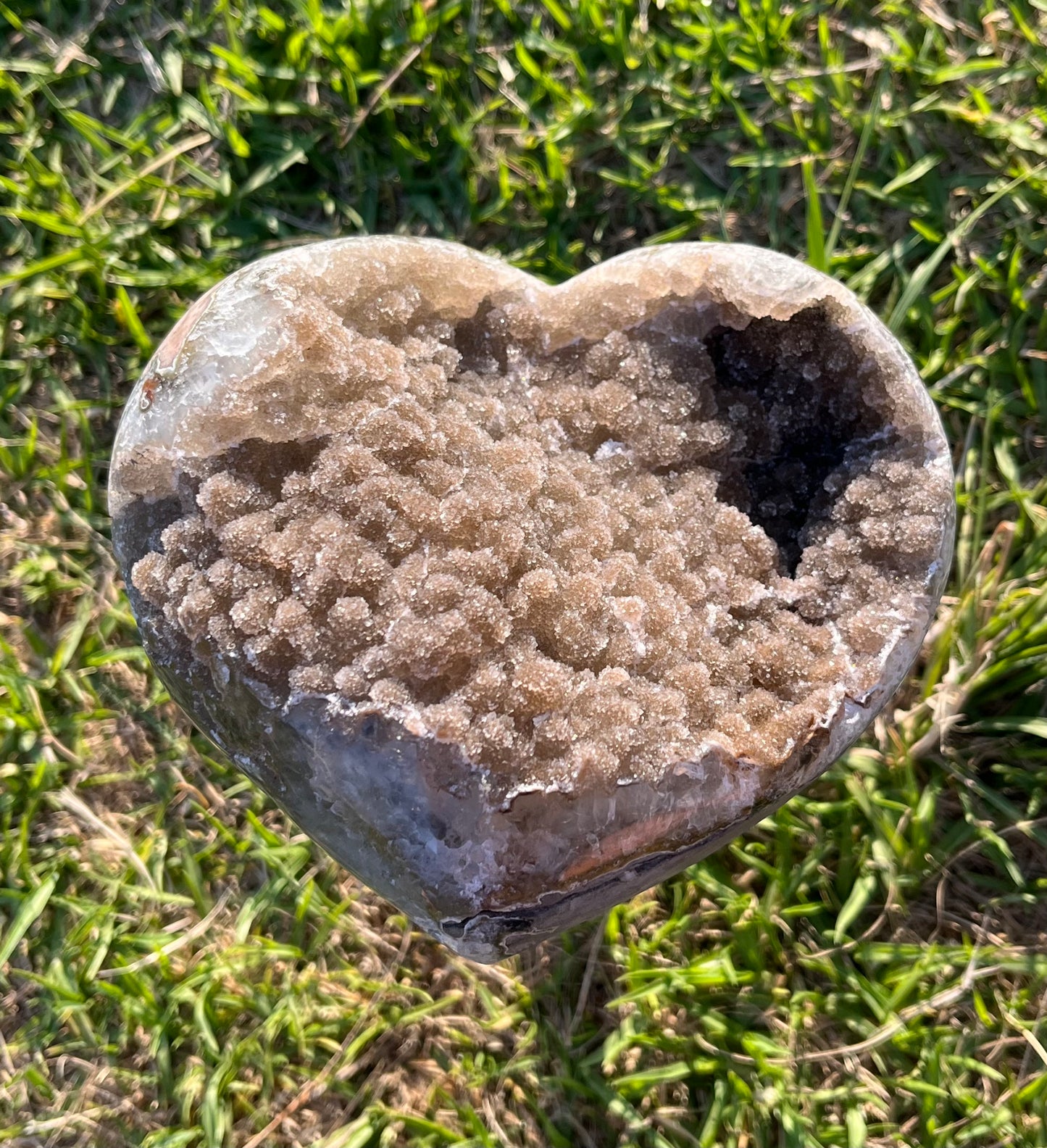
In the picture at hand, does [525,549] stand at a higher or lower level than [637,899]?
higher

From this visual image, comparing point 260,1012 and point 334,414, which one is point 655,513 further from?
point 260,1012

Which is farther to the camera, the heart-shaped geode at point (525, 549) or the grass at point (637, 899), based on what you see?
the grass at point (637, 899)

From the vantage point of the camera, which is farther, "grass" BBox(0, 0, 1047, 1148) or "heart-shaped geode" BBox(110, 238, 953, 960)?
"grass" BBox(0, 0, 1047, 1148)

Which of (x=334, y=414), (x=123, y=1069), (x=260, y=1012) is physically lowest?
(x=123, y=1069)

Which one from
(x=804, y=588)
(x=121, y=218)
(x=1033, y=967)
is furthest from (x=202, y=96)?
(x=1033, y=967)
